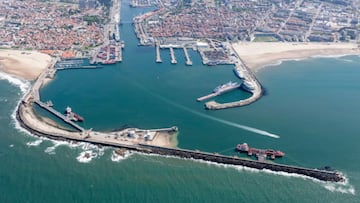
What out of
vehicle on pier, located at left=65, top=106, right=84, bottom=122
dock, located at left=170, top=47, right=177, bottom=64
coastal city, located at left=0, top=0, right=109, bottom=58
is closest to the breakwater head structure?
vehicle on pier, located at left=65, top=106, right=84, bottom=122

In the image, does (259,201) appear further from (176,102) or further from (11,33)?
(11,33)

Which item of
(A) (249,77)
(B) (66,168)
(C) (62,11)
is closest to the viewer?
(B) (66,168)

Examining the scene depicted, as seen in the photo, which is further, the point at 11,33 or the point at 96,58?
the point at 11,33

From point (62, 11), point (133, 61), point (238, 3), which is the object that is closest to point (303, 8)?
point (238, 3)

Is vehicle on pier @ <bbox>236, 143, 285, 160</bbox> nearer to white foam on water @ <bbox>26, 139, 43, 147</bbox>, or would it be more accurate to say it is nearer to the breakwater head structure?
the breakwater head structure

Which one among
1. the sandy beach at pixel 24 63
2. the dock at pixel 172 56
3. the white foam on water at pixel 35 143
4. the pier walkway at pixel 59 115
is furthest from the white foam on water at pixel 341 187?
the sandy beach at pixel 24 63

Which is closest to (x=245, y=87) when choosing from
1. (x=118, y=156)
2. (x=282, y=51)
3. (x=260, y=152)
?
(x=260, y=152)

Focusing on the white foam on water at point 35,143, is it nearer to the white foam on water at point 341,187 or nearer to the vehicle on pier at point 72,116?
the vehicle on pier at point 72,116
